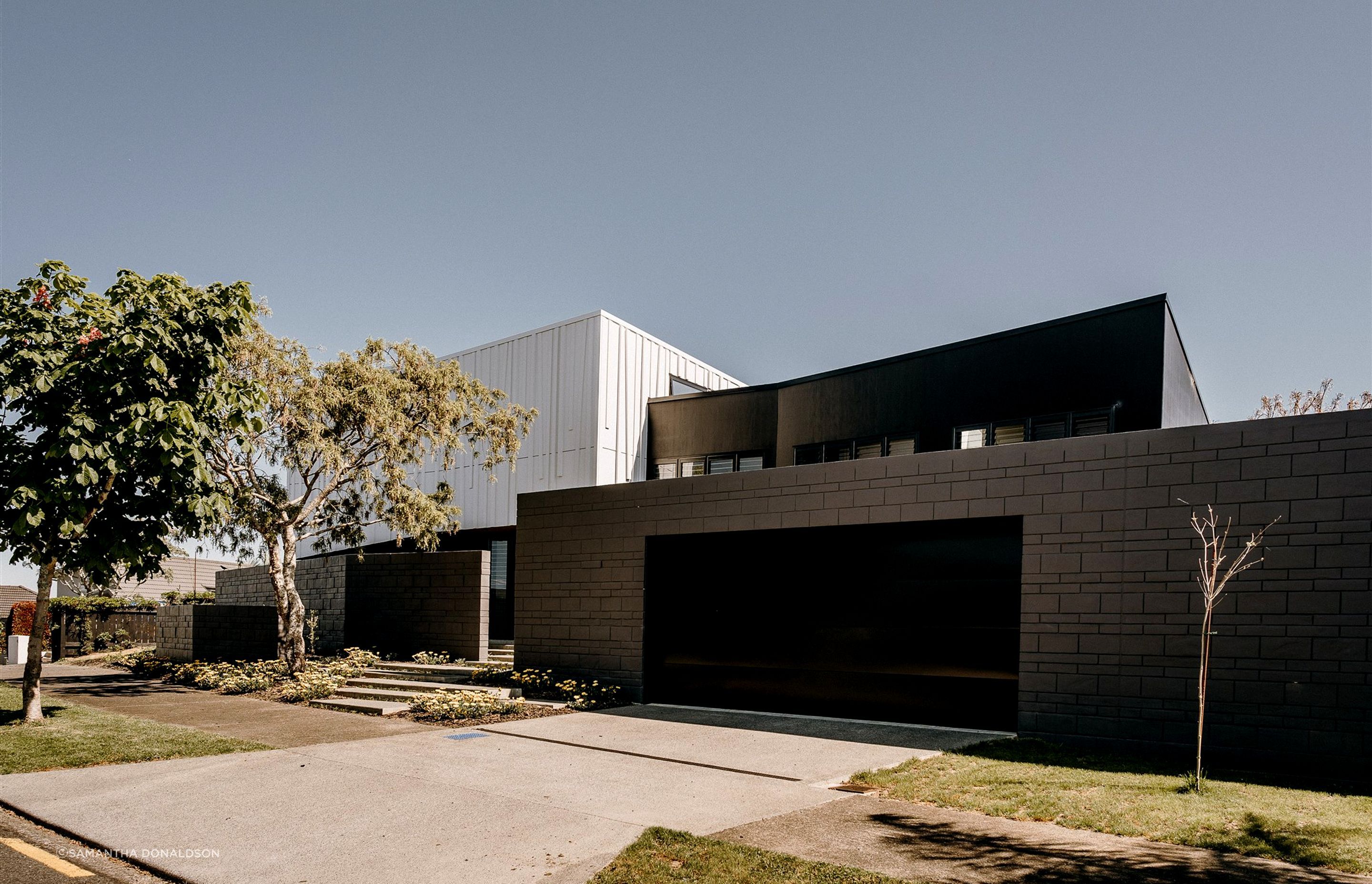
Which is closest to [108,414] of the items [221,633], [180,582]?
[221,633]

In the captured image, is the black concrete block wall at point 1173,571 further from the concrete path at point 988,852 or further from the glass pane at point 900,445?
the concrete path at point 988,852

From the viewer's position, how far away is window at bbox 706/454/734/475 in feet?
60.1

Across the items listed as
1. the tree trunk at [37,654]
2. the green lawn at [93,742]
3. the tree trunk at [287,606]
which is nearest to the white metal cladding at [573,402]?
the tree trunk at [287,606]

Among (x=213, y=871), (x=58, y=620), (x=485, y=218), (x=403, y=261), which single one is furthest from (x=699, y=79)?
(x=58, y=620)

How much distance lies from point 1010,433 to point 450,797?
10672 mm

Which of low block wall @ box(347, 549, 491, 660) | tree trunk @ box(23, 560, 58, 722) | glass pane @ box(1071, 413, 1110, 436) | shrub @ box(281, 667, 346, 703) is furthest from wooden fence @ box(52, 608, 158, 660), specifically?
glass pane @ box(1071, 413, 1110, 436)

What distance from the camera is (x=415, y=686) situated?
1489 cm

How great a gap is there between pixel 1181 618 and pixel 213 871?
941 centimetres

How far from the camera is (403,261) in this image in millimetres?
14992

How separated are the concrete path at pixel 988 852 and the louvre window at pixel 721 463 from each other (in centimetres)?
1172

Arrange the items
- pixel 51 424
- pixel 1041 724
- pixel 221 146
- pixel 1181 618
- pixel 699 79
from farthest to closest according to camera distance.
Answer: pixel 699 79
pixel 221 146
pixel 51 424
pixel 1041 724
pixel 1181 618

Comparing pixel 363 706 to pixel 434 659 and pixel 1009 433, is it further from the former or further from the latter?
pixel 1009 433

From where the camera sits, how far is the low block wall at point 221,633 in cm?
1855

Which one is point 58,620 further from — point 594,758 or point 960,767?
point 960,767
